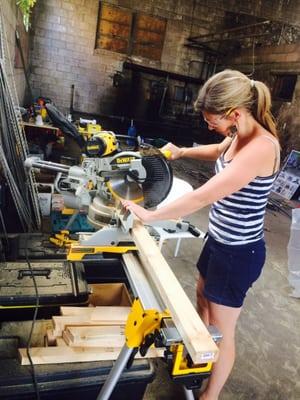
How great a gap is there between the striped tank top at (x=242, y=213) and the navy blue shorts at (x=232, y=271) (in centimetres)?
3

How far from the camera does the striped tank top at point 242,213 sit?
1025 millimetres

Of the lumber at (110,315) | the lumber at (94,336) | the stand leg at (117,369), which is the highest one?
the stand leg at (117,369)

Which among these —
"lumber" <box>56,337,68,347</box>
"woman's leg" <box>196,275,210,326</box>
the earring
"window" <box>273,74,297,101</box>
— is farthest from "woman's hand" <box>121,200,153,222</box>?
"window" <box>273,74,297,101</box>

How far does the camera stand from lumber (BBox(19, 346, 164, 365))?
107cm

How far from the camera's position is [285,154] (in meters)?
5.95

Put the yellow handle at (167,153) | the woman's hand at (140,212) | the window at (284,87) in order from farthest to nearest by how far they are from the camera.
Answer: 1. the window at (284,87)
2. the yellow handle at (167,153)
3. the woman's hand at (140,212)

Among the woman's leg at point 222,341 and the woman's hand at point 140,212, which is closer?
the woman's hand at point 140,212

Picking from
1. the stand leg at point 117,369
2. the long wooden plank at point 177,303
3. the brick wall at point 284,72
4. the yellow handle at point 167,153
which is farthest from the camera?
the brick wall at point 284,72

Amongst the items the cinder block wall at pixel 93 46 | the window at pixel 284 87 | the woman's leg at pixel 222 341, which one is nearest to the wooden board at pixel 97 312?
the woman's leg at pixel 222 341

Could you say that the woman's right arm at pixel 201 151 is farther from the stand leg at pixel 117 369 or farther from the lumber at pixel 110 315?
the stand leg at pixel 117 369

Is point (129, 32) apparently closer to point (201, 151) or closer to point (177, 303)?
point (201, 151)

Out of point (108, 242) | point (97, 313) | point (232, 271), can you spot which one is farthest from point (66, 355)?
point (232, 271)

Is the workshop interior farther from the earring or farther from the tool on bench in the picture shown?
the earring

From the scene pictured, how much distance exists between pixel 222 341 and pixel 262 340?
92 centimetres
